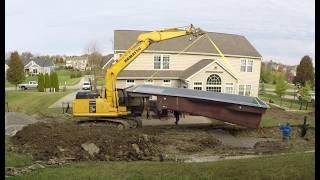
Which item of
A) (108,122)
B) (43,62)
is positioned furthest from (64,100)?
(108,122)

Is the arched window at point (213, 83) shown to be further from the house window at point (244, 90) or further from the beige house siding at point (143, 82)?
the house window at point (244, 90)

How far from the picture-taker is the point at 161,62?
86.9ft

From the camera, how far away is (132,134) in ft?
46.0

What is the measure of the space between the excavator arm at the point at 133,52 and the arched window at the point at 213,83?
882 centimetres

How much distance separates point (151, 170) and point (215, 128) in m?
9.95

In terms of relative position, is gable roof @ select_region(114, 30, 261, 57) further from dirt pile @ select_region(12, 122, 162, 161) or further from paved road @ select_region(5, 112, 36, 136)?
dirt pile @ select_region(12, 122, 162, 161)

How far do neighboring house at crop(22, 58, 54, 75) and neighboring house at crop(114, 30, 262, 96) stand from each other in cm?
552

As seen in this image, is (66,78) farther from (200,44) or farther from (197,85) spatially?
(200,44)

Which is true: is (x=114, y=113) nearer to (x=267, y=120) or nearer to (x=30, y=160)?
(x=30, y=160)

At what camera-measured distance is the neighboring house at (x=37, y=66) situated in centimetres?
2594

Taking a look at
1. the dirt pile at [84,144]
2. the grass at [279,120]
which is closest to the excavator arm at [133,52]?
the dirt pile at [84,144]

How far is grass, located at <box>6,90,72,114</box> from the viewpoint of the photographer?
22513 mm

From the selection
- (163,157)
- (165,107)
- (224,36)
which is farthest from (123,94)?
(224,36)

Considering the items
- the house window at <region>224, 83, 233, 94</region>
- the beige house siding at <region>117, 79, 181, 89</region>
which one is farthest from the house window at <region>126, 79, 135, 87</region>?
the house window at <region>224, 83, 233, 94</region>
